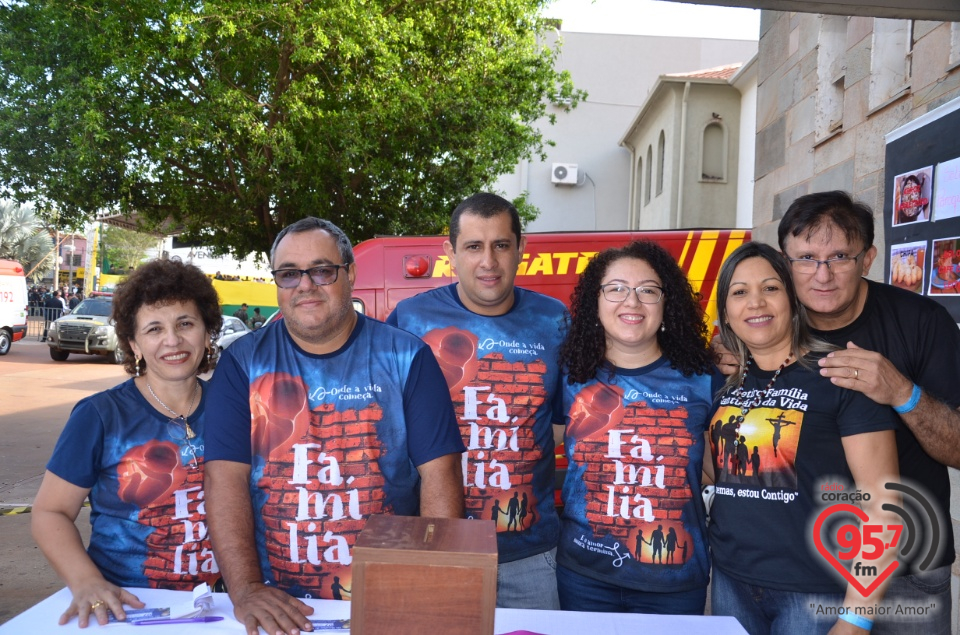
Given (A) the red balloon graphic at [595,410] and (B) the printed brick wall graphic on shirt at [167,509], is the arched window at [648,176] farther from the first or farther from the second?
(B) the printed brick wall graphic on shirt at [167,509]

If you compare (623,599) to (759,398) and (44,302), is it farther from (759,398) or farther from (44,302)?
(44,302)

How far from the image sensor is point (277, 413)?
2395 mm

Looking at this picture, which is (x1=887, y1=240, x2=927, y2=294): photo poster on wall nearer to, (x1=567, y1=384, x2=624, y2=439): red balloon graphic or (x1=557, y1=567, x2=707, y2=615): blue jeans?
(x1=567, y1=384, x2=624, y2=439): red balloon graphic

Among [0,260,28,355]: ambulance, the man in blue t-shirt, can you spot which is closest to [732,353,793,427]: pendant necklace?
the man in blue t-shirt

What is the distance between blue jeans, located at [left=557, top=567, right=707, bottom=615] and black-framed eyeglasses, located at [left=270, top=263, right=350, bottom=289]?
4.14 feet

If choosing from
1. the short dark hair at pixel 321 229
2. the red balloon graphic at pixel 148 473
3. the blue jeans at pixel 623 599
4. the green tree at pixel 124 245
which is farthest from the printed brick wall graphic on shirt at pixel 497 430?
the green tree at pixel 124 245

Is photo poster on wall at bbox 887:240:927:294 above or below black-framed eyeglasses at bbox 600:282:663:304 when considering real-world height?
above

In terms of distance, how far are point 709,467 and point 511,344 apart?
0.89 m

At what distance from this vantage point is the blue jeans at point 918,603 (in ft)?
7.52

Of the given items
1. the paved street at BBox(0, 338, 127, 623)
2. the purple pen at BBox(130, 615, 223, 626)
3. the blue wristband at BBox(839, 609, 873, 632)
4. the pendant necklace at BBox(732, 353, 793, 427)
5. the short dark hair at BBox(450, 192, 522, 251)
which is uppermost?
the short dark hair at BBox(450, 192, 522, 251)

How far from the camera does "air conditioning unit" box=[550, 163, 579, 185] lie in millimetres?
23294

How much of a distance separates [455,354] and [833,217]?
4.83ft

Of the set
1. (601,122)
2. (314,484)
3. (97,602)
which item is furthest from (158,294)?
(601,122)

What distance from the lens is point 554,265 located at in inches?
246
